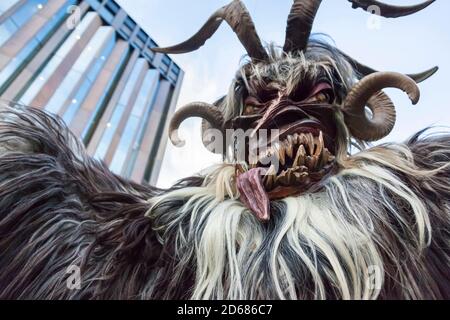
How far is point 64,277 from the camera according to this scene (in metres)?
1.00

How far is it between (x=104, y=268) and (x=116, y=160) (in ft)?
32.0

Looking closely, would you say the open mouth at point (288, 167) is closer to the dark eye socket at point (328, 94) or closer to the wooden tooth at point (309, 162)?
the wooden tooth at point (309, 162)

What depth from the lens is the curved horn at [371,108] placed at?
44.0 inches

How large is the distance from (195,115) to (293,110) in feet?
1.31

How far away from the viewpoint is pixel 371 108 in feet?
4.09

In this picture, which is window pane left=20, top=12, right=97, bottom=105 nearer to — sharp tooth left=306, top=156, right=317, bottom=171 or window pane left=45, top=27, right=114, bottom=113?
window pane left=45, top=27, right=114, bottom=113

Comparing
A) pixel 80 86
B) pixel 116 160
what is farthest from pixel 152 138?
pixel 80 86

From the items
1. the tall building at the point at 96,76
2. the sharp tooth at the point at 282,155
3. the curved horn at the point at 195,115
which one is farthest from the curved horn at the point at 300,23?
the tall building at the point at 96,76

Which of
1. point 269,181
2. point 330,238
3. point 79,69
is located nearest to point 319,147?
point 269,181

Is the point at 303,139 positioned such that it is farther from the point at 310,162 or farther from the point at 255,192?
the point at 255,192

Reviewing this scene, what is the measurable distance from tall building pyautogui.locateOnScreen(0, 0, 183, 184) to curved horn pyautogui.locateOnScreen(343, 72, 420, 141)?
6.72 m

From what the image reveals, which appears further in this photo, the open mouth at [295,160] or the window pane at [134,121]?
the window pane at [134,121]

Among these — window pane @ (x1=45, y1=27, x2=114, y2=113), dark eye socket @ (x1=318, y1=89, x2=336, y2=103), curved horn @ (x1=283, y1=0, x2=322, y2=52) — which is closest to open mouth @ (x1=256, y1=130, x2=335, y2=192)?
dark eye socket @ (x1=318, y1=89, x2=336, y2=103)

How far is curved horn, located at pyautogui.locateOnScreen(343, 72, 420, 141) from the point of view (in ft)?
3.67
